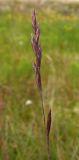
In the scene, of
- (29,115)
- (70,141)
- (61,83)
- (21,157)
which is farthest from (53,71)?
(21,157)

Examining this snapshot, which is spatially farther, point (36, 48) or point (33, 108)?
point (33, 108)

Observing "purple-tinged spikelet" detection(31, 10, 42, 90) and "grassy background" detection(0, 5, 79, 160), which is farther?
"grassy background" detection(0, 5, 79, 160)

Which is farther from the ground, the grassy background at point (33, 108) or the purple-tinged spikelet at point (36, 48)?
the purple-tinged spikelet at point (36, 48)

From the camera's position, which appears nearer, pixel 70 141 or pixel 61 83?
pixel 70 141

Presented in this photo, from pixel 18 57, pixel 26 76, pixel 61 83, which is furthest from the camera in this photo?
pixel 18 57

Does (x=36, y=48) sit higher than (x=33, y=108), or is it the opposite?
(x=36, y=48)

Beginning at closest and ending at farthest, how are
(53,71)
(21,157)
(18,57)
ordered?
(21,157), (53,71), (18,57)

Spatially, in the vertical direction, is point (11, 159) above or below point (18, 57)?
above

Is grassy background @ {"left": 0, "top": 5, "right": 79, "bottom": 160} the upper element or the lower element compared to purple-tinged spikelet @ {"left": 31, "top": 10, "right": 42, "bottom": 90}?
lower

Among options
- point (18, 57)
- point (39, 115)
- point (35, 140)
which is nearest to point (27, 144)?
point (35, 140)

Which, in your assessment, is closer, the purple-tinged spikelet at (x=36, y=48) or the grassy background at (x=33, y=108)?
the purple-tinged spikelet at (x=36, y=48)

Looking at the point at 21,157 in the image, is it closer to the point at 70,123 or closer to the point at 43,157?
the point at 43,157
